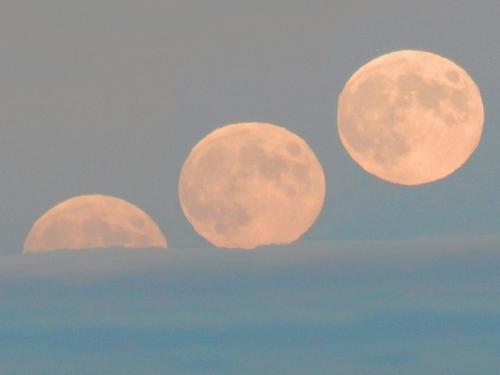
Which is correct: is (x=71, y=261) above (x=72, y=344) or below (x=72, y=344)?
above

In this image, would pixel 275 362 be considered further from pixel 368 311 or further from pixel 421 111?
pixel 421 111

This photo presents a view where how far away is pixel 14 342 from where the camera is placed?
13.6 m

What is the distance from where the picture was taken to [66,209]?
23406 millimetres

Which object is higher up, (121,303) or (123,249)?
(123,249)

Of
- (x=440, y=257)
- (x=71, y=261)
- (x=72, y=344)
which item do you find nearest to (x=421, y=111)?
(x=440, y=257)

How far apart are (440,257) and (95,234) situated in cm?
963

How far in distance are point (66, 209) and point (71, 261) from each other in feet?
24.9

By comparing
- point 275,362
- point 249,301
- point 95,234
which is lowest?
point 275,362

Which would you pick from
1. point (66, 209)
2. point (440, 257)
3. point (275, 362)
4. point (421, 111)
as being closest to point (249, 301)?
point (275, 362)

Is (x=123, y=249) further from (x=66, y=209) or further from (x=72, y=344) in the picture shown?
(x=66, y=209)

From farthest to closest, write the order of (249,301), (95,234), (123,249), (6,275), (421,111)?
(95,234) < (421,111) < (123,249) < (6,275) < (249,301)

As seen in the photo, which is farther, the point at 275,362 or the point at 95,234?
the point at 95,234

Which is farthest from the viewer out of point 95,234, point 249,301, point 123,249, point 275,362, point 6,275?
point 95,234

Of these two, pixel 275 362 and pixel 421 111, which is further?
pixel 421 111
